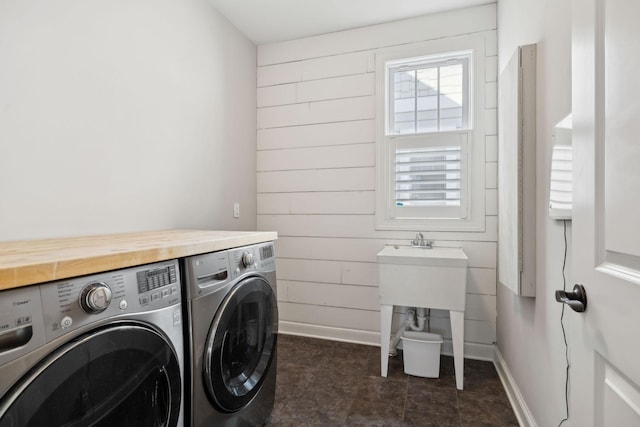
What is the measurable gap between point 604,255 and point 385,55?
227 centimetres

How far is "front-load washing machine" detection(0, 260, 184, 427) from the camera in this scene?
0.66m

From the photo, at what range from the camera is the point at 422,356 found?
82.8 inches

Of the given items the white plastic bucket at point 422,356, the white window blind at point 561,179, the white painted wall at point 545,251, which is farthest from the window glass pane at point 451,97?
the white plastic bucket at point 422,356

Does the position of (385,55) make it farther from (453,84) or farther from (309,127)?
(309,127)

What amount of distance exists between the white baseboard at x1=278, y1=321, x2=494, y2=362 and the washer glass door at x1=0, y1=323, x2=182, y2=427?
1758 mm

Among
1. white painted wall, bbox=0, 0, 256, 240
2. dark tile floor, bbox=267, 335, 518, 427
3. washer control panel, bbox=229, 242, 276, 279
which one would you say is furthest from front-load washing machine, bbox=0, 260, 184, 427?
dark tile floor, bbox=267, 335, 518, 427

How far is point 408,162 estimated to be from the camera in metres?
2.50

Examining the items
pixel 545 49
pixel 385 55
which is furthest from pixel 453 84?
pixel 545 49

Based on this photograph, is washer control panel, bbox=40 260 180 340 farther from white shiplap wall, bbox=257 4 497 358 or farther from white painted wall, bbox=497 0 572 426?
white shiplap wall, bbox=257 4 497 358

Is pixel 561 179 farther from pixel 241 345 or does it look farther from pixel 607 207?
pixel 241 345

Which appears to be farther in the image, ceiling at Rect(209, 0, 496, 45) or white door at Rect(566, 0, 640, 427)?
ceiling at Rect(209, 0, 496, 45)

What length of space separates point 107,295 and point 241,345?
72 cm

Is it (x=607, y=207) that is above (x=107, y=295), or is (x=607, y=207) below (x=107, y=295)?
above

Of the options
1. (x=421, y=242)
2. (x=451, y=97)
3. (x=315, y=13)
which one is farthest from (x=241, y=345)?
(x=315, y=13)
